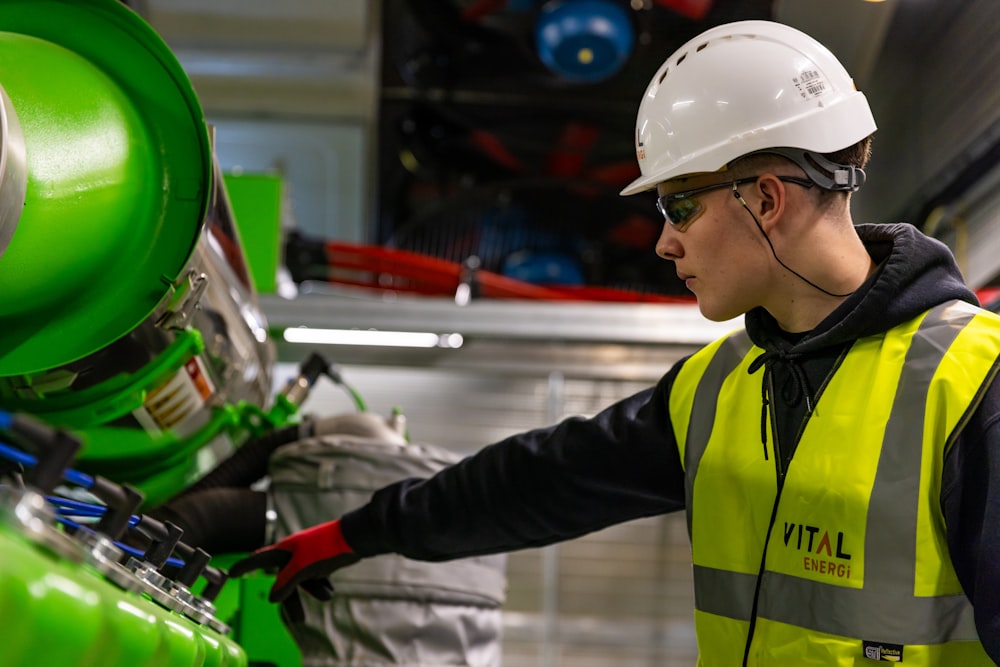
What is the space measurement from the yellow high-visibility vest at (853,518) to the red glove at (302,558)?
0.69 metres

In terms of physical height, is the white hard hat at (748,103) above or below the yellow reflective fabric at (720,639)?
above

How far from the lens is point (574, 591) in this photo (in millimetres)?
4109

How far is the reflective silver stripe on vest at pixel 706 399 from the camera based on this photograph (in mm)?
1868

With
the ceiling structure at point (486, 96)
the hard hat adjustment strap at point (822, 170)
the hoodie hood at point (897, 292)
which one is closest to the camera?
the hoodie hood at point (897, 292)

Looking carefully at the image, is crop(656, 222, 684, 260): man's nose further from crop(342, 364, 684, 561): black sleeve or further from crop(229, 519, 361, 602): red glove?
crop(229, 519, 361, 602): red glove

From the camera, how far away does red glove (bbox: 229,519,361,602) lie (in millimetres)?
2139

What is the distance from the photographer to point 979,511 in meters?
1.47

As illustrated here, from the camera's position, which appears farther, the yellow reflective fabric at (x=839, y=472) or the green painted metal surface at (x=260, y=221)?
the green painted metal surface at (x=260, y=221)

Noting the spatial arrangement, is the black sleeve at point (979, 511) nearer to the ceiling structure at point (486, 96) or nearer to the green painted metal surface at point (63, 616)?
the green painted metal surface at point (63, 616)

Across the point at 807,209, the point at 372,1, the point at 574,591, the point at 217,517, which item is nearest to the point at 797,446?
the point at 807,209

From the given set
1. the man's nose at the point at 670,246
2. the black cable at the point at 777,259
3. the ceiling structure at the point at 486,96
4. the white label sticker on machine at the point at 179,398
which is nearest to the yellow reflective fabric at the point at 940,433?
the black cable at the point at 777,259

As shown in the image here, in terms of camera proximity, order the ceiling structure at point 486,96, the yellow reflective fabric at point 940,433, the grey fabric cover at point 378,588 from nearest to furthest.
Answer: the yellow reflective fabric at point 940,433 → the grey fabric cover at point 378,588 → the ceiling structure at point 486,96

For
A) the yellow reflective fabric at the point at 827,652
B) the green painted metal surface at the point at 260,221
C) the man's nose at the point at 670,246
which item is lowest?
the yellow reflective fabric at the point at 827,652

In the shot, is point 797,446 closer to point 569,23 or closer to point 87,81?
point 87,81
